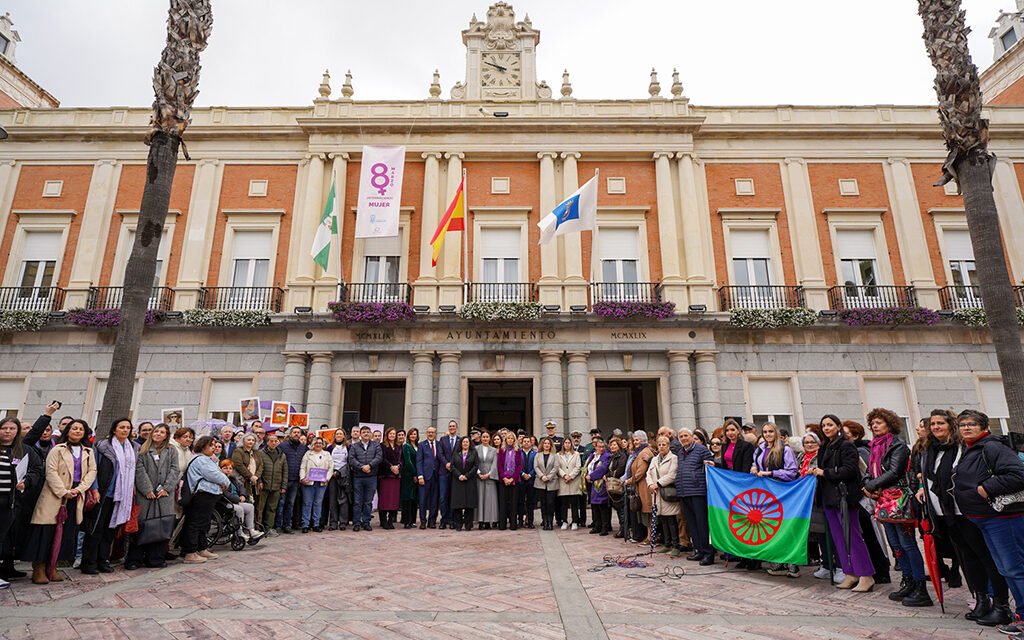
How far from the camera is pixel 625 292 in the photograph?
16922 millimetres

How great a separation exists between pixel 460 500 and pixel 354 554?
9.97ft

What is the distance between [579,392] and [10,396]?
1634 centimetres

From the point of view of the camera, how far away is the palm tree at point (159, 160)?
895cm

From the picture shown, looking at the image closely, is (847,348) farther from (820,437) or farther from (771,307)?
(820,437)

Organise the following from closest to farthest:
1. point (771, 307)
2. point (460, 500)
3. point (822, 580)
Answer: point (822, 580)
point (460, 500)
point (771, 307)

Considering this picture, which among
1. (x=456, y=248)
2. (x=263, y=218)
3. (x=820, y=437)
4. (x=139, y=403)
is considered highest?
(x=263, y=218)

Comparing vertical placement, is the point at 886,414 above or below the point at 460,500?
above

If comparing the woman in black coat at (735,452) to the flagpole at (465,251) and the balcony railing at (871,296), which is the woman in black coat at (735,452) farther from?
the balcony railing at (871,296)

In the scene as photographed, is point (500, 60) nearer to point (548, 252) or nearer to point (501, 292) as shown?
point (548, 252)

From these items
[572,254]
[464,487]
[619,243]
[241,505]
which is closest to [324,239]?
[572,254]

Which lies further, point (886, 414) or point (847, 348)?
point (847, 348)

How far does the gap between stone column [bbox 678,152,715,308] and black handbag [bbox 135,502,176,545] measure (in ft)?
45.3

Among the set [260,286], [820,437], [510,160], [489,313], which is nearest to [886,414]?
[820,437]

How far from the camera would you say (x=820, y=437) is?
21.3 ft
